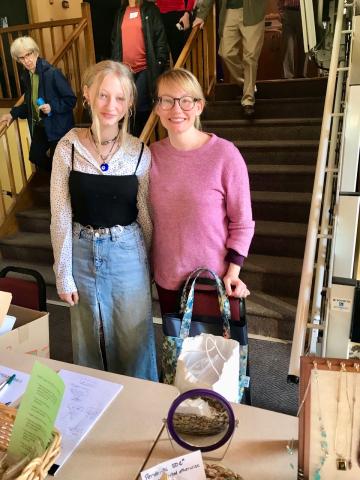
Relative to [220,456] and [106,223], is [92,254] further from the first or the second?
[220,456]

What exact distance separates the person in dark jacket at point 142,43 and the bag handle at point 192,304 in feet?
6.30

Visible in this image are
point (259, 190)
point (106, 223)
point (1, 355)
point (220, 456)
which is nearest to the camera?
point (220, 456)

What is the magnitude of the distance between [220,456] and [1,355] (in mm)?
702

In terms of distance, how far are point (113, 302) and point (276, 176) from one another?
202cm

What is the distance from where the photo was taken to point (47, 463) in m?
0.70

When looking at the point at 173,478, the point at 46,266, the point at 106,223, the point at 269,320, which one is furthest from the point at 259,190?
the point at 173,478

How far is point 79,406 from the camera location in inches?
39.6

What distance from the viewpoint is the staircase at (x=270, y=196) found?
2.65m

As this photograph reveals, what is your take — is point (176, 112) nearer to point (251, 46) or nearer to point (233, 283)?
point (233, 283)

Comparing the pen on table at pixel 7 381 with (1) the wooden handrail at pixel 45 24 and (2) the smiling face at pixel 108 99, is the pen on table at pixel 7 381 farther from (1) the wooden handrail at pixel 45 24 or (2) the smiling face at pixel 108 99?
(1) the wooden handrail at pixel 45 24

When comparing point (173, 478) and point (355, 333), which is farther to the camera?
point (355, 333)

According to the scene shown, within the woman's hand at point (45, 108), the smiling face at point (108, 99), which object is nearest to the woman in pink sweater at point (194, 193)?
the smiling face at point (108, 99)

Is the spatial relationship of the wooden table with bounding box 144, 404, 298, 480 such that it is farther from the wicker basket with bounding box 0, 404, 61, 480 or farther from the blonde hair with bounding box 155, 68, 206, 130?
the blonde hair with bounding box 155, 68, 206, 130

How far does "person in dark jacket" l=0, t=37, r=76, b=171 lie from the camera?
3092 mm
